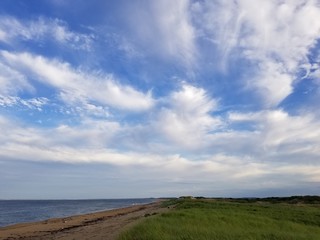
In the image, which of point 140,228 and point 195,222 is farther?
point 195,222

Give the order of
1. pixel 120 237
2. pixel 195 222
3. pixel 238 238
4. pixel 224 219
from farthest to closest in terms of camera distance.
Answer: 1. pixel 224 219
2. pixel 195 222
3. pixel 120 237
4. pixel 238 238

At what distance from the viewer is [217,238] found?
13.4 meters

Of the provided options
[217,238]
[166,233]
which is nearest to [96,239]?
[166,233]

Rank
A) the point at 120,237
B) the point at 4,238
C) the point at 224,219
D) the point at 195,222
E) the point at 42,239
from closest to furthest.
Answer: the point at 120,237
the point at 195,222
the point at 224,219
the point at 42,239
the point at 4,238

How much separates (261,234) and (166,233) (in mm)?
3674

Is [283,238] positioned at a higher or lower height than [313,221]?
lower

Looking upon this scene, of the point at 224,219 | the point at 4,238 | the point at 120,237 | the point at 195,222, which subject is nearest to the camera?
the point at 120,237

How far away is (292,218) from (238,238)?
14.1 m

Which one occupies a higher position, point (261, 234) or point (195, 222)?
point (195, 222)

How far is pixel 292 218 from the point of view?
2570cm

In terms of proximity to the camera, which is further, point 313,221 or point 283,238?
point 313,221

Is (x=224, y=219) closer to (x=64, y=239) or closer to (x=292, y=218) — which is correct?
(x=292, y=218)

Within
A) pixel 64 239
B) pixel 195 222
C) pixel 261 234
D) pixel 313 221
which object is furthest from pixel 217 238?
pixel 313 221

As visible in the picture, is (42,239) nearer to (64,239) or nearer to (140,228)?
(64,239)
